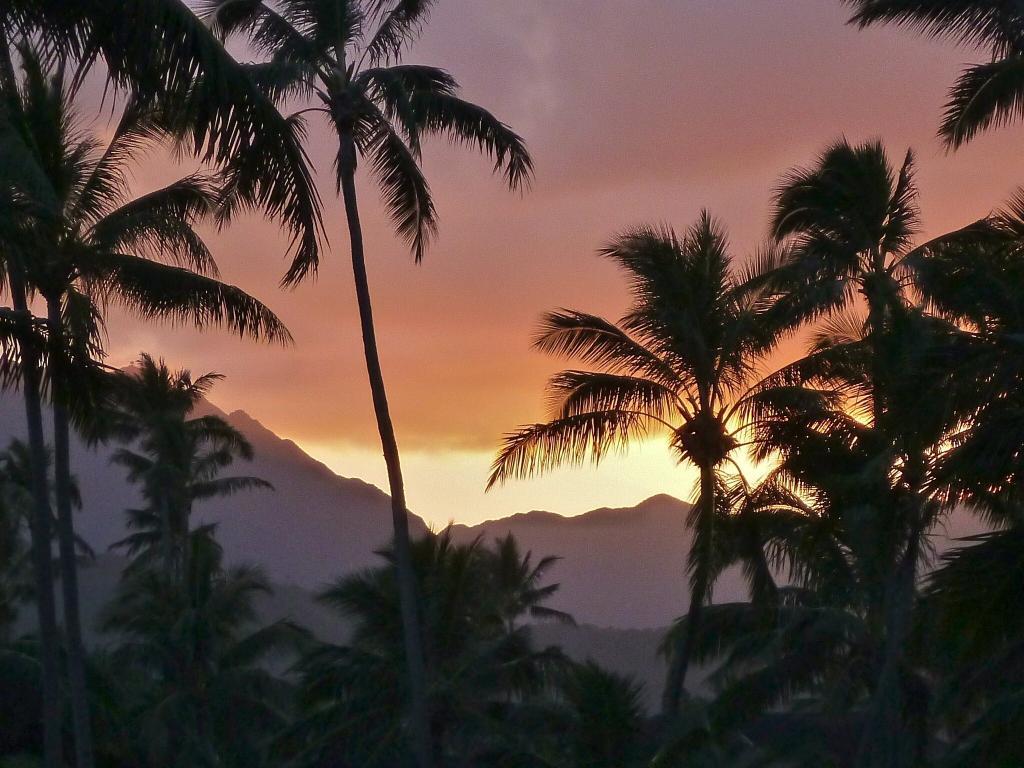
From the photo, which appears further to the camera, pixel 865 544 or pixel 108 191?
pixel 865 544

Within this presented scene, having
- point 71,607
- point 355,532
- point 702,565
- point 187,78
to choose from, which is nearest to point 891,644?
point 702,565

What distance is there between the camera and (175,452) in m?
38.0

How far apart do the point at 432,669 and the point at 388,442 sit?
17.2ft

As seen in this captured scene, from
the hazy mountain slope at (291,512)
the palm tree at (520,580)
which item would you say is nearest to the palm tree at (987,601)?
the palm tree at (520,580)

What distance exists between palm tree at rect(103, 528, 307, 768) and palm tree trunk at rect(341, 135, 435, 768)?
1199 cm

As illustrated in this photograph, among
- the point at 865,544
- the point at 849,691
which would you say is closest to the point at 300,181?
the point at 865,544

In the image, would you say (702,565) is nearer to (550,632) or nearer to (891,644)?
(891,644)

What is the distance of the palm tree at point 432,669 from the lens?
21.1m

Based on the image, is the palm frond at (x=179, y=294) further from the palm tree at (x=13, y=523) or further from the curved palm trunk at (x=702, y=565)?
the palm tree at (x=13, y=523)

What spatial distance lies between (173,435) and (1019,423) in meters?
31.7

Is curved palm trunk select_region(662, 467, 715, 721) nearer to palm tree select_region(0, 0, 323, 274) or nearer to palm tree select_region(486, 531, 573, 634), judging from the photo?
palm tree select_region(0, 0, 323, 274)

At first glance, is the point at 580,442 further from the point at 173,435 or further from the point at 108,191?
the point at 173,435

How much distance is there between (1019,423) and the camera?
8914 mm

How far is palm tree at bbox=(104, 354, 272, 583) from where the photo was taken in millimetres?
36906
